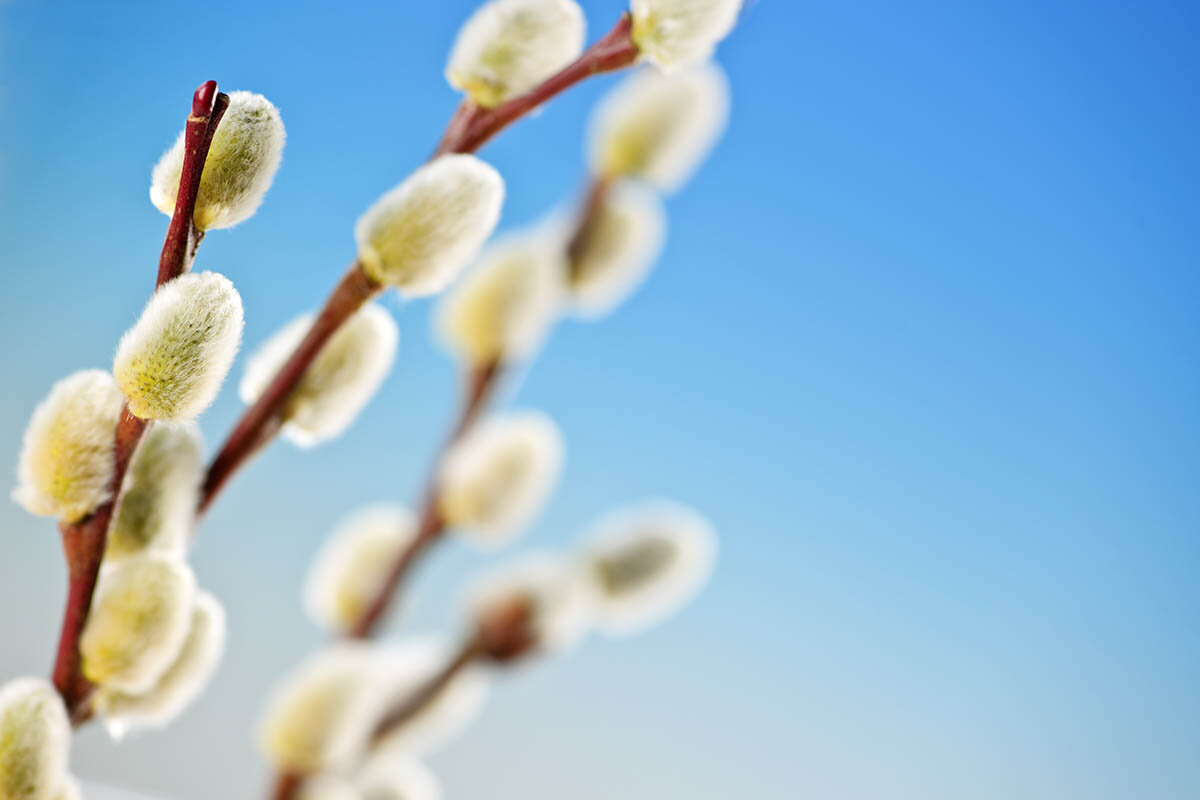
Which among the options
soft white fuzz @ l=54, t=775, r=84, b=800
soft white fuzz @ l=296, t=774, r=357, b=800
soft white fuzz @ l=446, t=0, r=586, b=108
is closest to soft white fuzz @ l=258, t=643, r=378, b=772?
soft white fuzz @ l=296, t=774, r=357, b=800

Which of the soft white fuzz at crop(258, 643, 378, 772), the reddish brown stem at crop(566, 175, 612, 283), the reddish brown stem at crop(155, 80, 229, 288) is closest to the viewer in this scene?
the reddish brown stem at crop(155, 80, 229, 288)

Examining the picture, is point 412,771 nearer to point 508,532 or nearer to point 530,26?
point 508,532

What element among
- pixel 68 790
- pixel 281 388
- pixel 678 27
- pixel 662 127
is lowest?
pixel 68 790

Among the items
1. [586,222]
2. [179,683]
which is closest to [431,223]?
[179,683]

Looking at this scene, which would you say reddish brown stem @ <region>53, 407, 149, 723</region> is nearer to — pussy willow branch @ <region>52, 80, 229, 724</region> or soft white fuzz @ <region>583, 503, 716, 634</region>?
pussy willow branch @ <region>52, 80, 229, 724</region>

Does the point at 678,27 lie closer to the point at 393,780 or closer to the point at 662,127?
the point at 662,127

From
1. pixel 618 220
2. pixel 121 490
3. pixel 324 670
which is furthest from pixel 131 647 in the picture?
pixel 618 220
